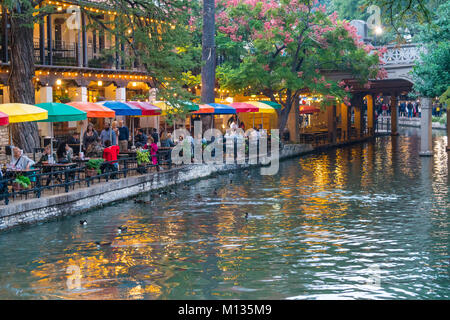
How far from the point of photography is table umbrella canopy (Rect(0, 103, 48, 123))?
18.7m

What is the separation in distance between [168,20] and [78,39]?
32.9 ft

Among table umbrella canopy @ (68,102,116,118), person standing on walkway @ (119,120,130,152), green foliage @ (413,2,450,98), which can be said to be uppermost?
green foliage @ (413,2,450,98)

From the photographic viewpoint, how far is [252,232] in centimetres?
1714

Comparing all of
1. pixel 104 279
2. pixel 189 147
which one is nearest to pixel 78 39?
pixel 189 147

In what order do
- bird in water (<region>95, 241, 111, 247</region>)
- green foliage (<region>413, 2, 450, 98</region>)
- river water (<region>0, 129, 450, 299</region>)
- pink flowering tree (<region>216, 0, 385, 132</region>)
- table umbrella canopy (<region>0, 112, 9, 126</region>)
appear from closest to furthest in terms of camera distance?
1. river water (<region>0, 129, 450, 299</region>)
2. bird in water (<region>95, 241, 111, 247</region>)
3. table umbrella canopy (<region>0, 112, 9, 126</region>)
4. green foliage (<region>413, 2, 450, 98</region>)
5. pink flowering tree (<region>216, 0, 385, 132</region>)

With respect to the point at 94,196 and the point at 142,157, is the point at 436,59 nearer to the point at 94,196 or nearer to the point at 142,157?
the point at 142,157

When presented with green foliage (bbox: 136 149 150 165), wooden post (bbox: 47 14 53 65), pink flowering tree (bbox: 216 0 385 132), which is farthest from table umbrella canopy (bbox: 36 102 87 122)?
pink flowering tree (bbox: 216 0 385 132)

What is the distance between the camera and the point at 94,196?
2048cm

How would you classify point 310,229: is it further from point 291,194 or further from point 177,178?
point 177,178

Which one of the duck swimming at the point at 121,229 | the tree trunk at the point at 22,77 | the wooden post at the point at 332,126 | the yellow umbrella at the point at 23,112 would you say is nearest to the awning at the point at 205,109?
the tree trunk at the point at 22,77

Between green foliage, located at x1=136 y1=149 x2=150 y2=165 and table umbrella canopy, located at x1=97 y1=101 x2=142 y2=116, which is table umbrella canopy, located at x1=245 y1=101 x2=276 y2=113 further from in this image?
green foliage, located at x1=136 y1=149 x2=150 y2=165

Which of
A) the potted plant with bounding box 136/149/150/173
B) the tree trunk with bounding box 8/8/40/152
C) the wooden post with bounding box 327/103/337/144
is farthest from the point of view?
the wooden post with bounding box 327/103/337/144

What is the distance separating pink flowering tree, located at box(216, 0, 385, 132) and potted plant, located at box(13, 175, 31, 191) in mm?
19503

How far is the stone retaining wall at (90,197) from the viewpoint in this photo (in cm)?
1717
